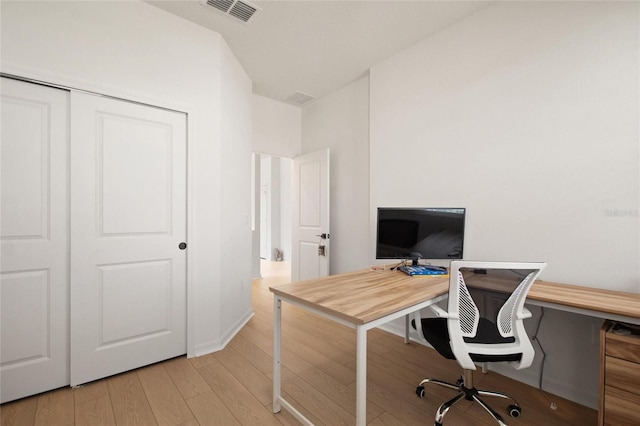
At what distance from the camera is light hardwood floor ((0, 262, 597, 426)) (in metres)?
1.75

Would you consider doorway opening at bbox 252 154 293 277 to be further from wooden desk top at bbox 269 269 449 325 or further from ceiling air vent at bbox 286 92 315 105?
wooden desk top at bbox 269 269 449 325

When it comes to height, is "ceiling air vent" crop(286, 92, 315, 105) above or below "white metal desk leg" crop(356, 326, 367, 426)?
above

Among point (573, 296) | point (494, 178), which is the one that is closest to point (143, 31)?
point (494, 178)

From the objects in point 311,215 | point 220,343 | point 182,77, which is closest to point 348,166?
point 311,215

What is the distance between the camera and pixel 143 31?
2287 millimetres

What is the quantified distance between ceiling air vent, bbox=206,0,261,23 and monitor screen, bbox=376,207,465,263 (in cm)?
202

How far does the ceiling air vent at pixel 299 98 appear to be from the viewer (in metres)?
4.07

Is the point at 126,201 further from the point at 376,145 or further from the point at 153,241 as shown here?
the point at 376,145

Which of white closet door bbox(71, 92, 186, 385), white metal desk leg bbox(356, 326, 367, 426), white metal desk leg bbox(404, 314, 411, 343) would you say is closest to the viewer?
white metal desk leg bbox(356, 326, 367, 426)

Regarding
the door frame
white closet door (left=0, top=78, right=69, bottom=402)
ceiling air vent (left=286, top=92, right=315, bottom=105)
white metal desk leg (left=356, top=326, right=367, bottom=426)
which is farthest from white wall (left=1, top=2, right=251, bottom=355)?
white metal desk leg (left=356, top=326, right=367, bottom=426)

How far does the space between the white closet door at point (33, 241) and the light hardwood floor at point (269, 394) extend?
0.75 feet

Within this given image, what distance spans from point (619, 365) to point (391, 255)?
4.66ft

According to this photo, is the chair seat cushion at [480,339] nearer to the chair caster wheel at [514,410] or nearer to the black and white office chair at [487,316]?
the black and white office chair at [487,316]

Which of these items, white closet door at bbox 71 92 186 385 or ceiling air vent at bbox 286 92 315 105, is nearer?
white closet door at bbox 71 92 186 385
